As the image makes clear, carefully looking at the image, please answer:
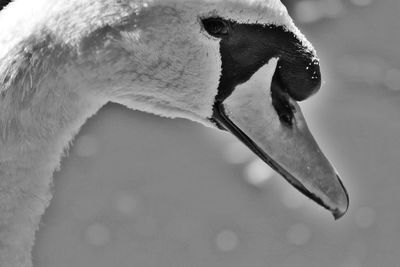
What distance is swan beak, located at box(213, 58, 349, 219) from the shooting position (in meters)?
2.48

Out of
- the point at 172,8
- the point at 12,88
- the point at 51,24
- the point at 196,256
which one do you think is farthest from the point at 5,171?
the point at 196,256

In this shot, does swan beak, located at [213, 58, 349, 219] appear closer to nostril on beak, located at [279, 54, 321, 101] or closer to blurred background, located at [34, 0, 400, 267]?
nostril on beak, located at [279, 54, 321, 101]

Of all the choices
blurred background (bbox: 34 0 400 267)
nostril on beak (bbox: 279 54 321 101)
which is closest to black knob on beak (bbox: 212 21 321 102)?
nostril on beak (bbox: 279 54 321 101)

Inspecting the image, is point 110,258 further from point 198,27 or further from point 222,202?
point 198,27

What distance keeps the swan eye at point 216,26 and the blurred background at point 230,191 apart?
10.7ft

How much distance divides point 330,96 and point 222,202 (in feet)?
3.41

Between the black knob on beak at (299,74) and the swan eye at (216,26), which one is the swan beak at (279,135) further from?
the swan eye at (216,26)

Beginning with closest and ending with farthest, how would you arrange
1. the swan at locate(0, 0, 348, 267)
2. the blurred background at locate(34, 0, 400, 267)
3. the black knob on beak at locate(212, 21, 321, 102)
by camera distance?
1. the swan at locate(0, 0, 348, 267)
2. the black knob on beak at locate(212, 21, 321, 102)
3. the blurred background at locate(34, 0, 400, 267)

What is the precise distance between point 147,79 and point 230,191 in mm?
3455

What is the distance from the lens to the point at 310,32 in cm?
658

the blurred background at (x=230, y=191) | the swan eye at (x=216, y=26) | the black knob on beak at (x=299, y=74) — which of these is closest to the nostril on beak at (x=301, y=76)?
the black knob on beak at (x=299, y=74)

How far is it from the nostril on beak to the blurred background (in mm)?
3073

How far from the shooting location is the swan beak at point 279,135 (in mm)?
2479

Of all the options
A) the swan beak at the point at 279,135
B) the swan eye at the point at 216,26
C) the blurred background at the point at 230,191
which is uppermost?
the swan eye at the point at 216,26
